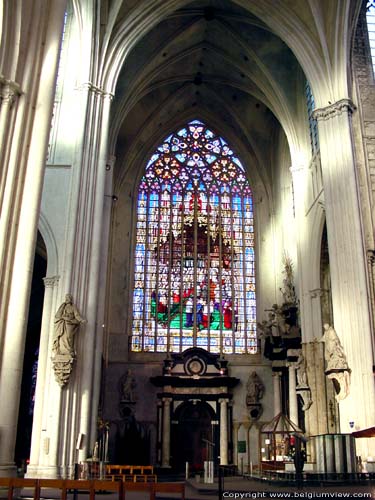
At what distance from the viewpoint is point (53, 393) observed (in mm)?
14867

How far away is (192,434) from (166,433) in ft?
4.02

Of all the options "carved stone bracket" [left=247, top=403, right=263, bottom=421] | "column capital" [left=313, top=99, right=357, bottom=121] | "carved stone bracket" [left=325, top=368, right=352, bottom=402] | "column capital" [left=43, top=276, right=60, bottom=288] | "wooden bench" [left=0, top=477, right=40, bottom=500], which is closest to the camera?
"wooden bench" [left=0, top=477, right=40, bottom=500]

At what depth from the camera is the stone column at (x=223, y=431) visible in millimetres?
23259

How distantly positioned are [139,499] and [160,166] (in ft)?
68.0

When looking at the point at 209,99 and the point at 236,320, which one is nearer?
the point at 236,320

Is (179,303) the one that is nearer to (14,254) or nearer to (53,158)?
(53,158)

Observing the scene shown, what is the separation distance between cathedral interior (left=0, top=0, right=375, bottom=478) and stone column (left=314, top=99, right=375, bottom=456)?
6 cm

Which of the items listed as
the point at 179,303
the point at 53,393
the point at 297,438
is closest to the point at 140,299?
the point at 179,303

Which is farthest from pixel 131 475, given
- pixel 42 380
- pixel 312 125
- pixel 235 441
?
pixel 312 125

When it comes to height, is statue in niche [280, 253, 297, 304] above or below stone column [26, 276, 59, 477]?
above

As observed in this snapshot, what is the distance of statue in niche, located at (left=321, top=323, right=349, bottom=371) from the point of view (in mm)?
15652

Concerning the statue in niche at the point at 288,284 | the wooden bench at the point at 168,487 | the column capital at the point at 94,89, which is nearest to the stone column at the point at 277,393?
the statue in niche at the point at 288,284

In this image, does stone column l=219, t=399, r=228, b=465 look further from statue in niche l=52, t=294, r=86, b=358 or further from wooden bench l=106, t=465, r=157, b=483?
Result: statue in niche l=52, t=294, r=86, b=358

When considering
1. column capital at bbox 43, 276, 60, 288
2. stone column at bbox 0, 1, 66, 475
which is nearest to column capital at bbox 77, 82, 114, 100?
column capital at bbox 43, 276, 60, 288
